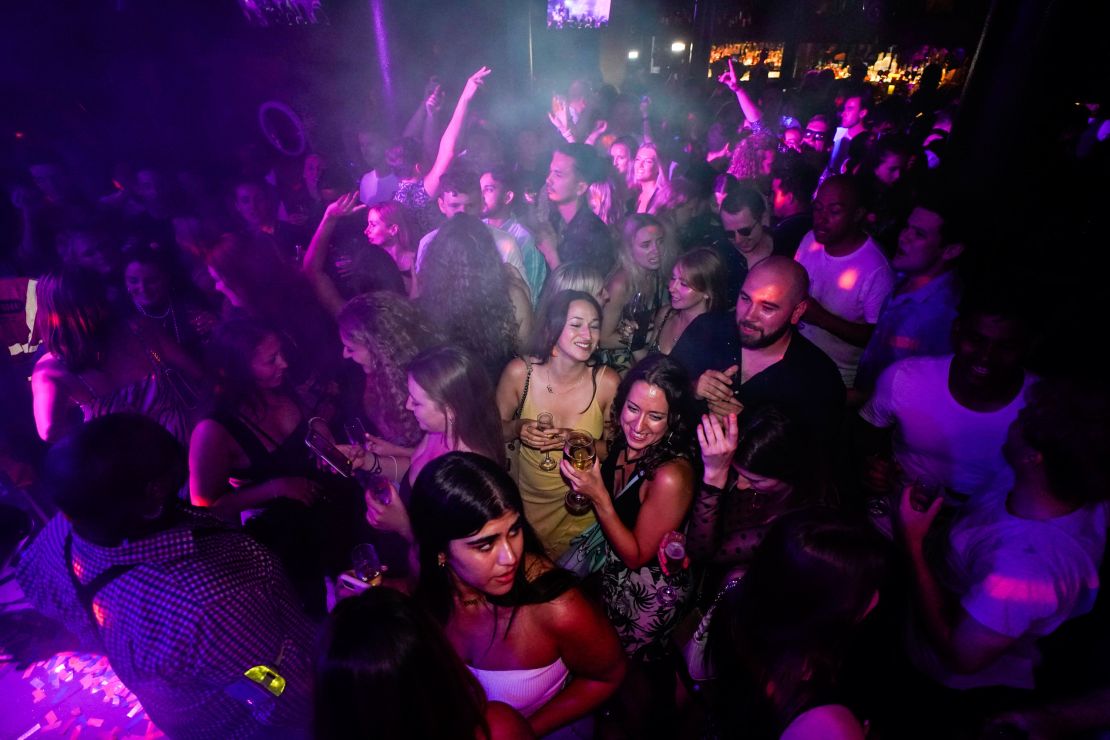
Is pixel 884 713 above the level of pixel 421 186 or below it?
below

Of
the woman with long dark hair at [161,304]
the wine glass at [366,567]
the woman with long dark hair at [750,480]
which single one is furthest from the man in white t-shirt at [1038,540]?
the woman with long dark hair at [161,304]

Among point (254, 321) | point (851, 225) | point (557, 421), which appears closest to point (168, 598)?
point (254, 321)

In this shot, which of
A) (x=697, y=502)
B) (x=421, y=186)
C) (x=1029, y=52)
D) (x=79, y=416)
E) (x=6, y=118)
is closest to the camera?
(x=697, y=502)

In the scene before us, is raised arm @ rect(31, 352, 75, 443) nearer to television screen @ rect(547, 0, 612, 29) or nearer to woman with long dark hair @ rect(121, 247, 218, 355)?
woman with long dark hair @ rect(121, 247, 218, 355)

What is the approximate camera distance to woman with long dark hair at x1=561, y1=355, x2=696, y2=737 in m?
2.05

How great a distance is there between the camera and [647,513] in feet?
6.77

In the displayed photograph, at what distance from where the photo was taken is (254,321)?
267cm

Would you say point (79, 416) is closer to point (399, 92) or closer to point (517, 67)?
point (399, 92)

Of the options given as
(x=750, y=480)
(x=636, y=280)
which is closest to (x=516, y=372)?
(x=750, y=480)

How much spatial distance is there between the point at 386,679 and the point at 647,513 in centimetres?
120

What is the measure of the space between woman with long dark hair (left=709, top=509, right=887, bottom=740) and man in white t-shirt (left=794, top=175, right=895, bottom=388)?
2.34 m

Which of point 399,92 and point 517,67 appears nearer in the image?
point 399,92

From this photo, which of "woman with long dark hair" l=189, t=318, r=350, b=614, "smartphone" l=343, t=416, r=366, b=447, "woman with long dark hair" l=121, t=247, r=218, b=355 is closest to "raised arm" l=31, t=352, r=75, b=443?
"woman with long dark hair" l=121, t=247, r=218, b=355

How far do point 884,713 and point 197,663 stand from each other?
8.81 feet
